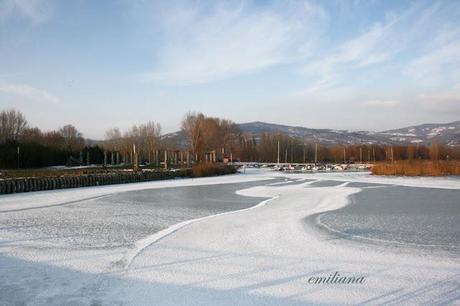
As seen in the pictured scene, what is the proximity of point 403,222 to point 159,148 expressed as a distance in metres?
78.6

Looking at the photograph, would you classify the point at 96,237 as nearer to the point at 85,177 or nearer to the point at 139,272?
the point at 139,272

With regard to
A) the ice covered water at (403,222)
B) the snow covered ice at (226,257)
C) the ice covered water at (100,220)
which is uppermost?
the ice covered water at (100,220)

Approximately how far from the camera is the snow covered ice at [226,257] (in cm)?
561

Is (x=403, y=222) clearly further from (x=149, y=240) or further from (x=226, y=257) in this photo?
(x=149, y=240)

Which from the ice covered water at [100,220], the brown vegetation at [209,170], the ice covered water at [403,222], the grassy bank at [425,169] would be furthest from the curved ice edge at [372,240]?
the grassy bank at [425,169]

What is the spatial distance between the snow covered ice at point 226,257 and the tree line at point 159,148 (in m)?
33.5


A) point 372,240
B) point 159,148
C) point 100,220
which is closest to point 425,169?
point 372,240

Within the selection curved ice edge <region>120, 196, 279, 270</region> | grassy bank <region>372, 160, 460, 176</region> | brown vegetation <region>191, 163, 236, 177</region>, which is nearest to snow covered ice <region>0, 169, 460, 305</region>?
curved ice edge <region>120, 196, 279, 270</region>

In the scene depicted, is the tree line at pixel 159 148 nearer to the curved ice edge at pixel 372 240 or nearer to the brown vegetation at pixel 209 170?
the brown vegetation at pixel 209 170

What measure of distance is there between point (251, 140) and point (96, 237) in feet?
342

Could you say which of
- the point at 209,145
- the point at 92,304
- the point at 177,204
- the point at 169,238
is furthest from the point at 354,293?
the point at 209,145

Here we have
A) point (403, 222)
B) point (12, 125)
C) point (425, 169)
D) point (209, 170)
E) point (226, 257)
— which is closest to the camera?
point (226, 257)

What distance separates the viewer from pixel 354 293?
5.64 metres

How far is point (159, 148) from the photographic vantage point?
88.2 m
